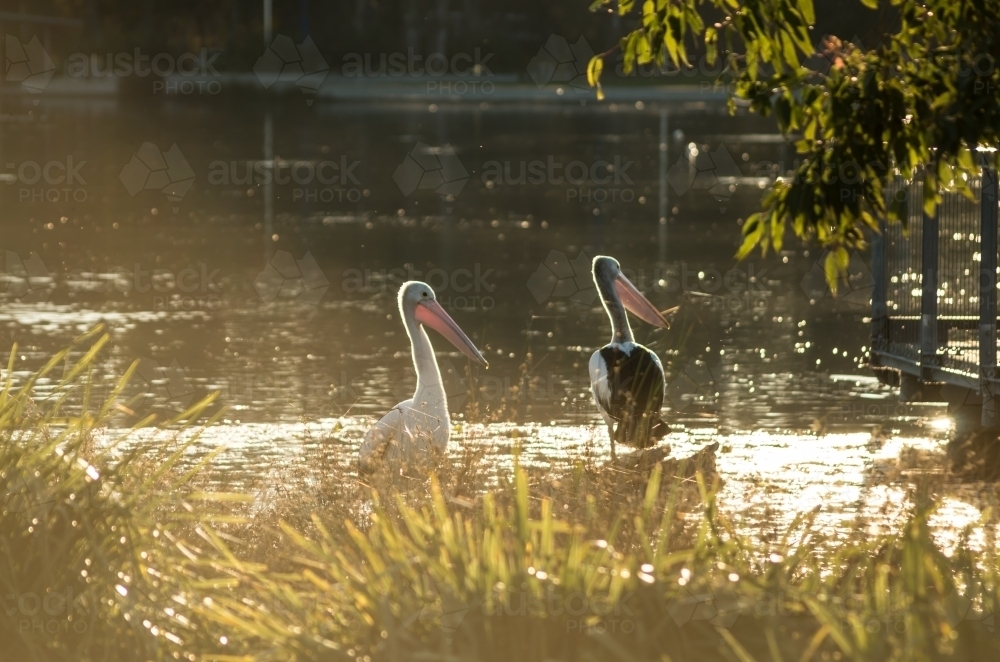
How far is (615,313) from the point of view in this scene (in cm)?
975

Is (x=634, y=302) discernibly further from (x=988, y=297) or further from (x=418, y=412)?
(x=418, y=412)

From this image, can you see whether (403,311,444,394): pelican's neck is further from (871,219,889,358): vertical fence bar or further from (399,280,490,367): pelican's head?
(871,219,889,358): vertical fence bar

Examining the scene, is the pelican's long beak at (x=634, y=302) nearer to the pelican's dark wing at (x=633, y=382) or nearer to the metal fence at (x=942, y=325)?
the pelican's dark wing at (x=633, y=382)

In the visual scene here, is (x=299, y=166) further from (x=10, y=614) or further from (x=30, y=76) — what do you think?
(x=30, y=76)

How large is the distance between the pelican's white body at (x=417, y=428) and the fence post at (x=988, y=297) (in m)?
3.07

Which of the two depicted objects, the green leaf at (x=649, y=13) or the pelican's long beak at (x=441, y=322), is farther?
the pelican's long beak at (x=441, y=322)

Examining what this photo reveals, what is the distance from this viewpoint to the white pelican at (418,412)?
6859mm

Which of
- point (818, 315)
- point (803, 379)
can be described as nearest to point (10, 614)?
point (803, 379)

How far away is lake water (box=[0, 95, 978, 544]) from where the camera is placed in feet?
31.3

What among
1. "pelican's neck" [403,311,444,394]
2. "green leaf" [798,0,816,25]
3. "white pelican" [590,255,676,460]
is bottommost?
"white pelican" [590,255,676,460]

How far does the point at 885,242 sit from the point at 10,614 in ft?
22.5

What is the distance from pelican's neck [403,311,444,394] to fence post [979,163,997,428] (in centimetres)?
305

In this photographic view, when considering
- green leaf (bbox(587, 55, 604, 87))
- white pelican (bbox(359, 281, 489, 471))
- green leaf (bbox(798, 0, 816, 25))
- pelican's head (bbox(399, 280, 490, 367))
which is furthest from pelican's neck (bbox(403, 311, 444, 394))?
green leaf (bbox(798, 0, 816, 25))

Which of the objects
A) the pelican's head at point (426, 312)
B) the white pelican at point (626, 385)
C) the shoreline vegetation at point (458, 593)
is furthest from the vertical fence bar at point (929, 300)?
the shoreline vegetation at point (458, 593)
